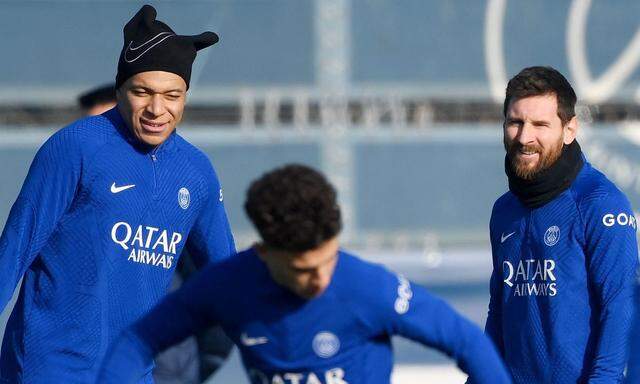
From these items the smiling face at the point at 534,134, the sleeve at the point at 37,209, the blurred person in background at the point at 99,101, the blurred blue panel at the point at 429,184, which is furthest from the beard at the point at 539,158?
the blurred blue panel at the point at 429,184

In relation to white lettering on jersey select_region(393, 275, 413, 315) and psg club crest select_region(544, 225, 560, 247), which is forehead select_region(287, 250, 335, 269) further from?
psg club crest select_region(544, 225, 560, 247)

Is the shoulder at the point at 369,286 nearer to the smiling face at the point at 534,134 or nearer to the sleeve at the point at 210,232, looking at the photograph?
the smiling face at the point at 534,134

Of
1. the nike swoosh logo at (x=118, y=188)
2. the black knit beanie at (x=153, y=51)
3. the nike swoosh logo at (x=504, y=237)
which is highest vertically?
the black knit beanie at (x=153, y=51)

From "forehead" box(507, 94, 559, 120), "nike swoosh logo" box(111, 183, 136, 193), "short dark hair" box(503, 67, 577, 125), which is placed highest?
"short dark hair" box(503, 67, 577, 125)

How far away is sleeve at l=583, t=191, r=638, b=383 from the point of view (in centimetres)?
427

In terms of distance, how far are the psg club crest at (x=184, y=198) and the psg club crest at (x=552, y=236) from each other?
1173mm

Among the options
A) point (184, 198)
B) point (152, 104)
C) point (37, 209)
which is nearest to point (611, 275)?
point (184, 198)

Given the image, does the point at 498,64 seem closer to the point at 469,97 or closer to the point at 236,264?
the point at 469,97

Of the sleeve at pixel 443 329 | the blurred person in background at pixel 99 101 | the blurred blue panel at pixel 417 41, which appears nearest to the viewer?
the sleeve at pixel 443 329

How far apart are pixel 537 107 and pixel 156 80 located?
122 centimetres

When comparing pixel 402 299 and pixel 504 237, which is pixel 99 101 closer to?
pixel 504 237

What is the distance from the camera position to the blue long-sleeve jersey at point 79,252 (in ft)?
14.3

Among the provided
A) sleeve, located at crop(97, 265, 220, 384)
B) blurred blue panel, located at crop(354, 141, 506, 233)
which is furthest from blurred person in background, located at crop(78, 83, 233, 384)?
blurred blue panel, located at crop(354, 141, 506, 233)

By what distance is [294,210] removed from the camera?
10.9 feet
